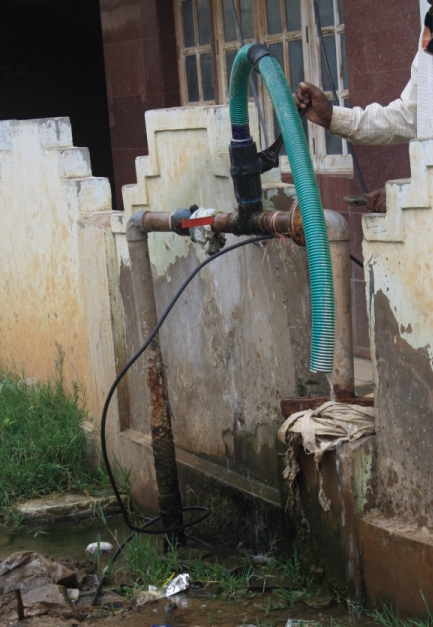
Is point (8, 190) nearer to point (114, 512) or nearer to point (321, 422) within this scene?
point (114, 512)

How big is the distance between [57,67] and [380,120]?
29.8ft

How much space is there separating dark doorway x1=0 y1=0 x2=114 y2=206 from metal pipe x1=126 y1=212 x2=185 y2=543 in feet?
26.0

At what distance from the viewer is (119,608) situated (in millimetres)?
4152

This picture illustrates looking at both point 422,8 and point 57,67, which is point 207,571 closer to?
point 422,8

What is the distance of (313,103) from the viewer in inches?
151

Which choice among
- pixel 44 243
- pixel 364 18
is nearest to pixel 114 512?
pixel 44 243

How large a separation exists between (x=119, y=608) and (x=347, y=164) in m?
3.54

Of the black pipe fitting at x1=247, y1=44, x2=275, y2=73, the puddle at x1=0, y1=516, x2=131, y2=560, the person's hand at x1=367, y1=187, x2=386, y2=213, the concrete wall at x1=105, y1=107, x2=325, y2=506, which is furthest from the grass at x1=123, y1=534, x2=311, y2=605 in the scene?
the black pipe fitting at x1=247, y1=44, x2=275, y2=73

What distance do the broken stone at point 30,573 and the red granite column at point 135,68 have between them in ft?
15.6

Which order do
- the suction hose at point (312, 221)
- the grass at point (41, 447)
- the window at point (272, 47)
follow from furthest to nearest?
the window at point (272, 47) < the grass at point (41, 447) < the suction hose at point (312, 221)

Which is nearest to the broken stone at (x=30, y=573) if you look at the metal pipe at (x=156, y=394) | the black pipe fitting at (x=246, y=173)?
the metal pipe at (x=156, y=394)

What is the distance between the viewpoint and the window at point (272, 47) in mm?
6602

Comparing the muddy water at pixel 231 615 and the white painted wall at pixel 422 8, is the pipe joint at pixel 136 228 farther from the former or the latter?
the white painted wall at pixel 422 8

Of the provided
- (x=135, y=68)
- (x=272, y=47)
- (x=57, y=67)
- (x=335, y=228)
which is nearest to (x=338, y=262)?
(x=335, y=228)
